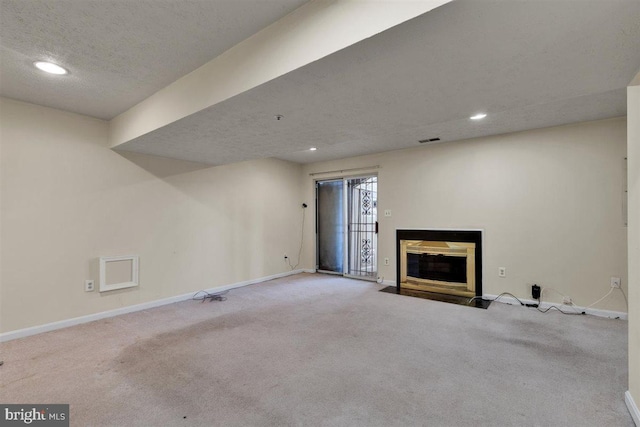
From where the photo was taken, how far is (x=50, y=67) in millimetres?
2113

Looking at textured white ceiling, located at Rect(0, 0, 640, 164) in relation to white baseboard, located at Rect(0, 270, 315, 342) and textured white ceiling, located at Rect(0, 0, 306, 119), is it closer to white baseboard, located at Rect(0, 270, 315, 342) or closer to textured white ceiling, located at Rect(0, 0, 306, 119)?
textured white ceiling, located at Rect(0, 0, 306, 119)

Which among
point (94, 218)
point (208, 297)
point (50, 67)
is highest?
point (50, 67)

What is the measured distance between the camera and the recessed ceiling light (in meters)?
2.06

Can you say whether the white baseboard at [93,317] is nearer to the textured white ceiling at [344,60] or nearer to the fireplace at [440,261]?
the textured white ceiling at [344,60]

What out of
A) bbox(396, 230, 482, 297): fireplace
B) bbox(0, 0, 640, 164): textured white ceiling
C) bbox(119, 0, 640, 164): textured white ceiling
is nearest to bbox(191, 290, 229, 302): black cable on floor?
bbox(119, 0, 640, 164): textured white ceiling

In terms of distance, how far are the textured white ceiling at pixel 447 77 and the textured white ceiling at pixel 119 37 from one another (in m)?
0.36

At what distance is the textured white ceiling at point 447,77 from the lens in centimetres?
121

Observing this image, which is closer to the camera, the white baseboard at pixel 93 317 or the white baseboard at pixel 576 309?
the white baseboard at pixel 93 317

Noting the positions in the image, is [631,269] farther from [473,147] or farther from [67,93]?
[67,93]

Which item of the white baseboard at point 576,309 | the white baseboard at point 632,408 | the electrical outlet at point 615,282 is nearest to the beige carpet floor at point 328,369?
the white baseboard at point 632,408

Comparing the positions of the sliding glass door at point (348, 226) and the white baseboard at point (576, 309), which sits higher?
the sliding glass door at point (348, 226)

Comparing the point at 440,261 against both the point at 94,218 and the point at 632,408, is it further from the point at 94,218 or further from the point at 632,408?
the point at 94,218

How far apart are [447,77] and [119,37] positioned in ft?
6.80

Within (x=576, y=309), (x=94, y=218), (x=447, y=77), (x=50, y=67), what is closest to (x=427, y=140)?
(x=447, y=77)
